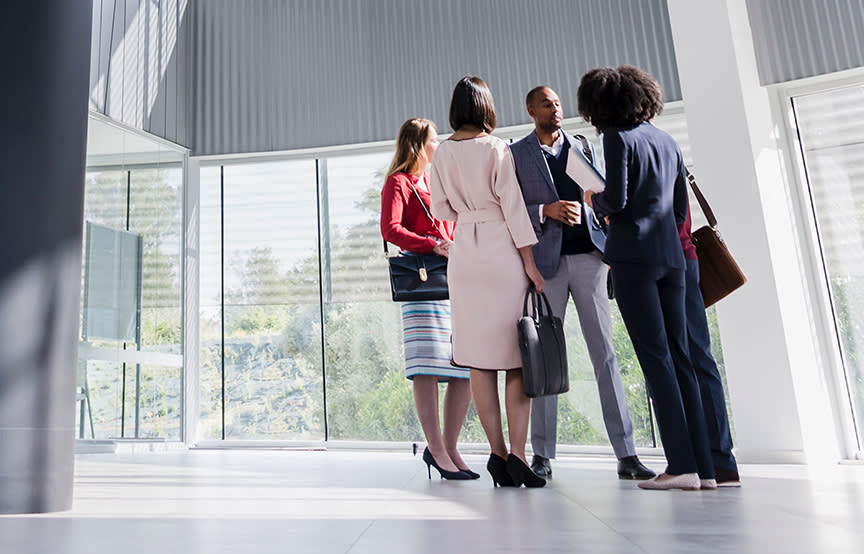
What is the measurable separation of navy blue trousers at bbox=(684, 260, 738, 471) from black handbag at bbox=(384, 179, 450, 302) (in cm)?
92

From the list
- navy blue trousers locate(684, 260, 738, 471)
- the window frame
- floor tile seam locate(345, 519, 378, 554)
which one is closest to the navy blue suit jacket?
navy blue trousers locate(684, 260, 738, 471)

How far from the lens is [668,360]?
6.94 feet

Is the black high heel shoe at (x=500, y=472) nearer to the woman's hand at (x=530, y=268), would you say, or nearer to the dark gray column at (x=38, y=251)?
the woman's hand at (x=530, y=268)

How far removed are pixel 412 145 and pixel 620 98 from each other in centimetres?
99

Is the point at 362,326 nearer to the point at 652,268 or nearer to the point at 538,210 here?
the point at 538,210

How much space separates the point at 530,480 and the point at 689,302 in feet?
2.67

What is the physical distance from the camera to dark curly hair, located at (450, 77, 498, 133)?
2.50 meters

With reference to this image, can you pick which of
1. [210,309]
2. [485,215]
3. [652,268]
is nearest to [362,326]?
[210,309]

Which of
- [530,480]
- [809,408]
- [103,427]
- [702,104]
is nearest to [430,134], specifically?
[530,480]

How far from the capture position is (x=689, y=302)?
2.32 meters

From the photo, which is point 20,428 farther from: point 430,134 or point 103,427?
point 103,427

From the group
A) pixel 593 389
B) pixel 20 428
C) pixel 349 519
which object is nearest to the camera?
pixel 349 519

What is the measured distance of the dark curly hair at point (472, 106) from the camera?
2504mm

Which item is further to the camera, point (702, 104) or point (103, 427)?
point (103, 427)
